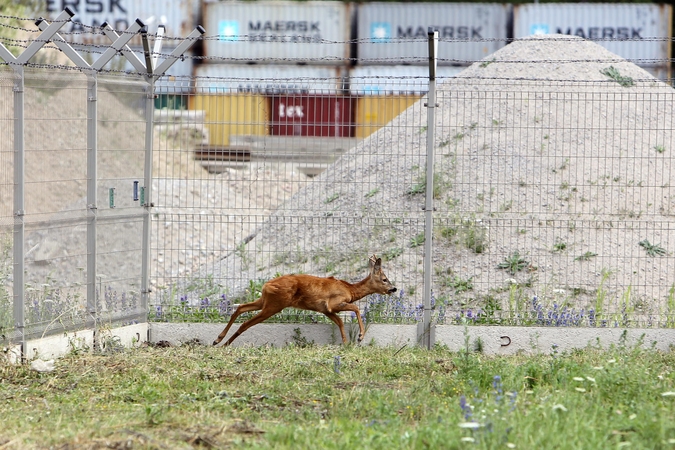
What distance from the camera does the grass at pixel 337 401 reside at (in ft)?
19.2

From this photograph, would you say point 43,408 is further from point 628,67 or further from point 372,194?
point 628,67

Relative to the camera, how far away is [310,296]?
9984 millimetres

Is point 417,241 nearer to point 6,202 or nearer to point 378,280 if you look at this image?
point 378,280

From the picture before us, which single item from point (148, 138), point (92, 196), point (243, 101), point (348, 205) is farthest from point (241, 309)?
point (348, 205)

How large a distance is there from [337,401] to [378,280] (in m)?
3.34

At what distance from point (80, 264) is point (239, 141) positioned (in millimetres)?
2327

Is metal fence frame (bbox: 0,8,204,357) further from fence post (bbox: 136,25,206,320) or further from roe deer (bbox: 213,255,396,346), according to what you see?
roe deer (bbox: 213,255,396,346)

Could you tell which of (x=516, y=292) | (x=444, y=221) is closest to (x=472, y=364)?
(x=516, y=292)

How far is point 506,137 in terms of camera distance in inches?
522

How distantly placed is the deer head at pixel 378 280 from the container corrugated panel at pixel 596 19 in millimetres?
26330

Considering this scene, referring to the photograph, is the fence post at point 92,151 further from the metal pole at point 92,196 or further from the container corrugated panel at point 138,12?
the container corrugated panel at point 138,12

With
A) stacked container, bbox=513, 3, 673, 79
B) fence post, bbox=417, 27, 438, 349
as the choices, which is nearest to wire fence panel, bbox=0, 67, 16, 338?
fence post, bbox=417, 27, 438, 349

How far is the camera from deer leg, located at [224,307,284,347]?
10.0 meters

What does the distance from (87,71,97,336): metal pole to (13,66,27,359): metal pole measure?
3.22 feet
